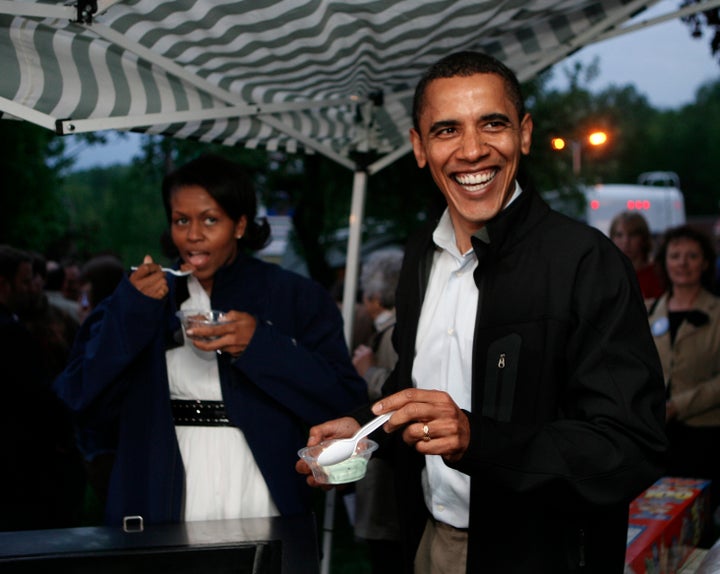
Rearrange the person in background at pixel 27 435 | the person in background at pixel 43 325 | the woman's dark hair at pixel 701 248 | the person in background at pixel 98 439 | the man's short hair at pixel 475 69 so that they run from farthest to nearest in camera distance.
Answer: the woman's dark hair at pixel 701 248 < the person in background at pixel 43 325 < the person in background at pixel 27 435 < the person in background at pixel 98 439 < the man's short hair at pixel 475 69

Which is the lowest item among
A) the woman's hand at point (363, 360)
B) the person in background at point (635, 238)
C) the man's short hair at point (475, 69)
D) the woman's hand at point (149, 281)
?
the woman's hand at point (363, 360)

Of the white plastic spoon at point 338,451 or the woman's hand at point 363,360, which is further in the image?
the woman's hand at point 363,360

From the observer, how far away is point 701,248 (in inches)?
195

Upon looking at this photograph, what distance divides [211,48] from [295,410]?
138cm

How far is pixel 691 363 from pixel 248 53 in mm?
3106

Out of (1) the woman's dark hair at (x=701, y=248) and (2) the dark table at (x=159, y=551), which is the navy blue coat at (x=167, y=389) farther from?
(1) the woman's dark hair at (x=701, y=248)

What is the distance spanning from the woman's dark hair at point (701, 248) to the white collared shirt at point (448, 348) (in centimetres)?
321

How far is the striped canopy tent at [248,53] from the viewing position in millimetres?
2611

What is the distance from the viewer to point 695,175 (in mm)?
65625

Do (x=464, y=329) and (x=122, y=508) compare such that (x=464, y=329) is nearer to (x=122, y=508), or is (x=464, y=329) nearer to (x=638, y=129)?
(x=122, y=508)

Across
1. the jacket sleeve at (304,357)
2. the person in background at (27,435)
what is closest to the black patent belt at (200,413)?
the jacket sleeve at (304,357)

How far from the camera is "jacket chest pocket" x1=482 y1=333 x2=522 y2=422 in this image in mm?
1918

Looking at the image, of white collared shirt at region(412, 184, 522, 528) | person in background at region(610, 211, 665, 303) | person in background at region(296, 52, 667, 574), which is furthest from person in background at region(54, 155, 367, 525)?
person in background at region(610, 211, 665, 303)

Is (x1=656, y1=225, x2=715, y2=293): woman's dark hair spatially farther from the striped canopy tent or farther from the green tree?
the green tree
